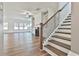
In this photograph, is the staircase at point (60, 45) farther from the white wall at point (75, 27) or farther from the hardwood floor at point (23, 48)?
the white wall at point (75, 27)

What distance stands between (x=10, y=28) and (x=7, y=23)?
3.17 ft

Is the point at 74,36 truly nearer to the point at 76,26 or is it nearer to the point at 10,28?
the point at 76,26

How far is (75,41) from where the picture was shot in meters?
2.61

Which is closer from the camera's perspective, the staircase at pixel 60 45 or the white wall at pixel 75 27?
the white wall at pixel 75 27

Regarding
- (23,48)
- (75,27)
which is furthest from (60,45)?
(23,48)

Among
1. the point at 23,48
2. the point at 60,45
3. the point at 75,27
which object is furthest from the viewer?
the point at 23,48

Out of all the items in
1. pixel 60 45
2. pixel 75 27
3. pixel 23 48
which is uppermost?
pixel 75 27

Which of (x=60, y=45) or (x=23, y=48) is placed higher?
(x=60, y=45)

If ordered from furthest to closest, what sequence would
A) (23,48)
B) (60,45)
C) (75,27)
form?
(23,48)
(60,45)
(75,27)

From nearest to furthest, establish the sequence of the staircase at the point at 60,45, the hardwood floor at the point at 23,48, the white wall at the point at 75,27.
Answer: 1. the white wall at the point at 75,27
2. the staircase at the point at 60,45
3. the hardwood floor at the point at 23,48

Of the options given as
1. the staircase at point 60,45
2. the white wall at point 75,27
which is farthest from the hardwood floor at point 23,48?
the white wall at point 75,27

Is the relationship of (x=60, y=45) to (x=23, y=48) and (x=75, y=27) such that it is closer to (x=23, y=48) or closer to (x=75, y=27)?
(x=75, y=27)

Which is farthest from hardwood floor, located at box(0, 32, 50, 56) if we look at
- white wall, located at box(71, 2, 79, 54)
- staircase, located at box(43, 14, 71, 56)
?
white wall, located at box(71, 2, 79, 54)

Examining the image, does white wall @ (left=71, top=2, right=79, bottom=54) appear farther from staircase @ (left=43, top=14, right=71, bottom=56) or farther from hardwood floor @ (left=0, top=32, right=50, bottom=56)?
hardwood floor @ (left=0, top=32, right=50, bottom=56)
